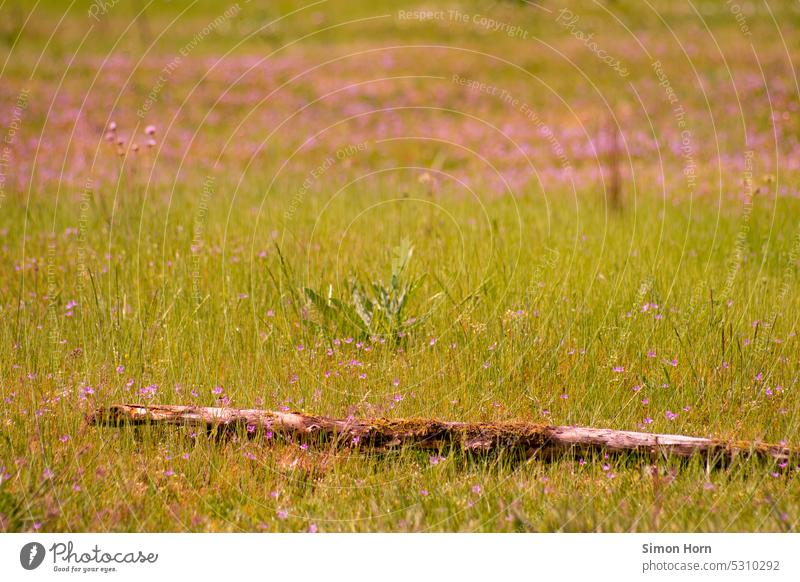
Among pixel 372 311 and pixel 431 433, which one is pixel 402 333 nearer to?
pixel 372 311

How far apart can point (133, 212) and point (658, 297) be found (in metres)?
5.84

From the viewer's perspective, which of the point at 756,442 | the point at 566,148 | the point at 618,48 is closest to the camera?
the point at 756,442

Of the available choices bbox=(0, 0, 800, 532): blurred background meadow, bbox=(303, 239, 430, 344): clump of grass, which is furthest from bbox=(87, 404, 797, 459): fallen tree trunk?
bbox=(303, 239, 430, 344): clump of grass

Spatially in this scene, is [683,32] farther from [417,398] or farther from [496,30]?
[417,398]

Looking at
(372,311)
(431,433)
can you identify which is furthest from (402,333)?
(431,433)

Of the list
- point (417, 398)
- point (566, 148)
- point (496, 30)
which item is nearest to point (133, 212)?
point (417, 398)

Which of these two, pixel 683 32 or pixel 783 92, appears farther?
pixel 683 32

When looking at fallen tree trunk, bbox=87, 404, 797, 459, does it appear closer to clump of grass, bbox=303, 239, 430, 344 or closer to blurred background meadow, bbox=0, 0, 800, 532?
blurred background meadow, bbox=0, 0, 800, 532

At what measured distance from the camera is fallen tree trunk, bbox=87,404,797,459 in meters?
4.43

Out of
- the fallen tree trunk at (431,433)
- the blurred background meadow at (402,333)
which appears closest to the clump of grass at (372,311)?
the blurred background meadow at (402,333)

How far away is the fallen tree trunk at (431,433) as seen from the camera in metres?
4.43

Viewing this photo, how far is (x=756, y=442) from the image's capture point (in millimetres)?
4402

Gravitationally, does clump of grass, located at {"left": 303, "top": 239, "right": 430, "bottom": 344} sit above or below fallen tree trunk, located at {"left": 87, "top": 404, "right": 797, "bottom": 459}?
above
